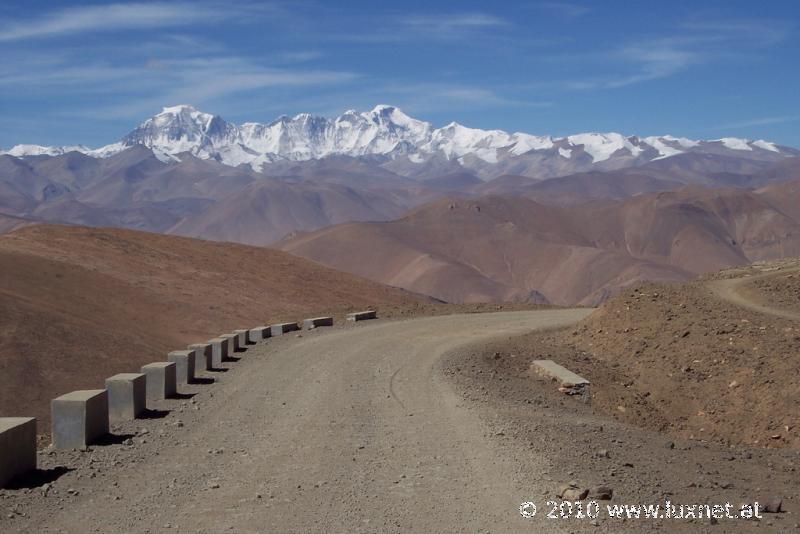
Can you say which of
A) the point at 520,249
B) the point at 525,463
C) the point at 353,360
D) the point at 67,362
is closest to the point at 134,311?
the point at 67,362

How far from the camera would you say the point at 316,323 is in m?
27.9

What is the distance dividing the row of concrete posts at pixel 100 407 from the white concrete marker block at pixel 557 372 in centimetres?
698

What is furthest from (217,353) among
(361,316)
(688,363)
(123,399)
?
(688,363)

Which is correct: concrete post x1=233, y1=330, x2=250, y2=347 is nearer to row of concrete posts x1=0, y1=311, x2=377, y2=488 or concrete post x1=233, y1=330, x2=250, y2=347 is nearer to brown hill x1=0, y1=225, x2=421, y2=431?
row of concrete posts x1=0, y1=311, x2=377, y2=488

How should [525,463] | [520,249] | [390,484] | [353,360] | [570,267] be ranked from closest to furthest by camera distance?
[390,484], [525,463], [353,360], [570,267], [520,249]

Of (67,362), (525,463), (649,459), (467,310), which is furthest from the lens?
(467,310)

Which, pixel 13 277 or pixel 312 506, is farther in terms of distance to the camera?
pixel 13 277

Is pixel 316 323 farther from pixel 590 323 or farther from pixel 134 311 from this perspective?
pixel 134 311

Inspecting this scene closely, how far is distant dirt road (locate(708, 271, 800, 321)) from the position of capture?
A: 22.0 m

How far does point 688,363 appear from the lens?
1908 centimetres

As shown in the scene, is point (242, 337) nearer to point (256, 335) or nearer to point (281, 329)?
point (256, 335)

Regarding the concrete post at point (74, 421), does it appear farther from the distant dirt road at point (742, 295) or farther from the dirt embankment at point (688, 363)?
the distant dirt road at point (742, 295)

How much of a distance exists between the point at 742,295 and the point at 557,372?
9017mm

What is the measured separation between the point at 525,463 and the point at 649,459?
193cm
